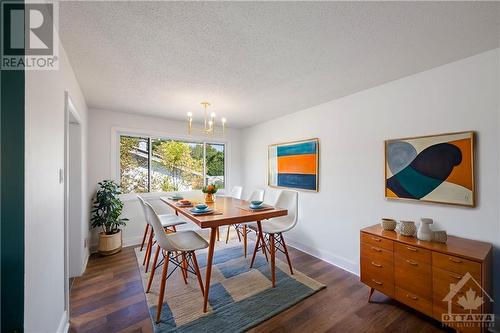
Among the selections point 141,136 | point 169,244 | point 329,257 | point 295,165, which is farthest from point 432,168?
point 141,136

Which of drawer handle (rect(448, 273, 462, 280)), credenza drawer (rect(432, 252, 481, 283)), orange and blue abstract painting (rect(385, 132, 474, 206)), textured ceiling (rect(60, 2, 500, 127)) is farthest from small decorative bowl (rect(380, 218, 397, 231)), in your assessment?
textured ceiling (rect(60, 2, 500, 127))

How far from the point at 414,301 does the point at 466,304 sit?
34 centimetres

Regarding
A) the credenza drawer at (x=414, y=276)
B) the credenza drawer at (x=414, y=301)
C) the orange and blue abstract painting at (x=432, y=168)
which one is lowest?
the credenza drawer at (x=414, y=301)

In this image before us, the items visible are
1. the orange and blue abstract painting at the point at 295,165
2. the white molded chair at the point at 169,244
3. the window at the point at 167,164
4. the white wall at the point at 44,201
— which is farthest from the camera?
the window at the point at 167,164

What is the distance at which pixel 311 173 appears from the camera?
3166 mm

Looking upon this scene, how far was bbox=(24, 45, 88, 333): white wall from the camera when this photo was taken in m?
1.02

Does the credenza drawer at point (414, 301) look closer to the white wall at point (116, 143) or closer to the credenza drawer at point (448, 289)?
the credenza drawer at point (448, 289)

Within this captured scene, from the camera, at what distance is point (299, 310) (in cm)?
189

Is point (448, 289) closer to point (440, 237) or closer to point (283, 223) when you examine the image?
point (440, 237)

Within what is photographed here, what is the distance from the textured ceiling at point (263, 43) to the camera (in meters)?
1.26

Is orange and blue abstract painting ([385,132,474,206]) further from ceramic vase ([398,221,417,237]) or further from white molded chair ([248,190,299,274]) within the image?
white molded chair ([248,190,299,274])

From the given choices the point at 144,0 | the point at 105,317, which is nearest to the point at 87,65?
the point at 144,0

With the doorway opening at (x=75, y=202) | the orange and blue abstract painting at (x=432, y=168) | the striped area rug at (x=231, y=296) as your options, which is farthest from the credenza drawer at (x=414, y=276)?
the doorway opening at (x=75, y=202)

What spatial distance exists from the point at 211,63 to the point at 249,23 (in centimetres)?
63
